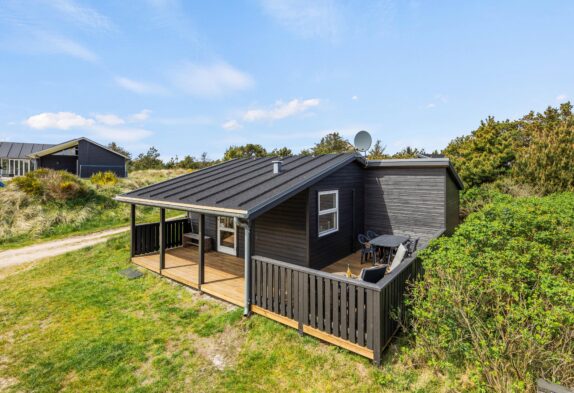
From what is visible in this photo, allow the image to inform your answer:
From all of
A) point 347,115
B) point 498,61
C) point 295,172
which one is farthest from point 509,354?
point 347,115

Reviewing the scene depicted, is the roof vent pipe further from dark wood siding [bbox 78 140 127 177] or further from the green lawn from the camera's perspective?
dark wood siding [bbox 78 140 127 177]

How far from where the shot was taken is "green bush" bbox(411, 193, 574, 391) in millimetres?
2744

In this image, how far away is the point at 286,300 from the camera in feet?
16.5

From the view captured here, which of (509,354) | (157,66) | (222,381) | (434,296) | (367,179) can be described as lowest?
(222,381)

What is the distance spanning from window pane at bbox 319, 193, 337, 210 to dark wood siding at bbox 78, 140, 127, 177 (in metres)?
30.0

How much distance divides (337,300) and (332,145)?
1627 inches

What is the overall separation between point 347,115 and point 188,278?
27.5 metres

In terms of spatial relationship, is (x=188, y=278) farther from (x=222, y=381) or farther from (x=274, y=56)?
(x=274, y=56)

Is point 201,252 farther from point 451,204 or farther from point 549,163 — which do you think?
point 549,163

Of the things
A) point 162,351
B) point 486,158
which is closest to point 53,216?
point 162,351

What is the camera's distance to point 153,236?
9414 mm

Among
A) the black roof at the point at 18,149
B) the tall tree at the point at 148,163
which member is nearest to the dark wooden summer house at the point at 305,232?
the black roof at the point at 18,149

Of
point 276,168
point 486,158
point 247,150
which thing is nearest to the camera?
point 276,168

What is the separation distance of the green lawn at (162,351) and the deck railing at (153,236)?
2.23 metres
